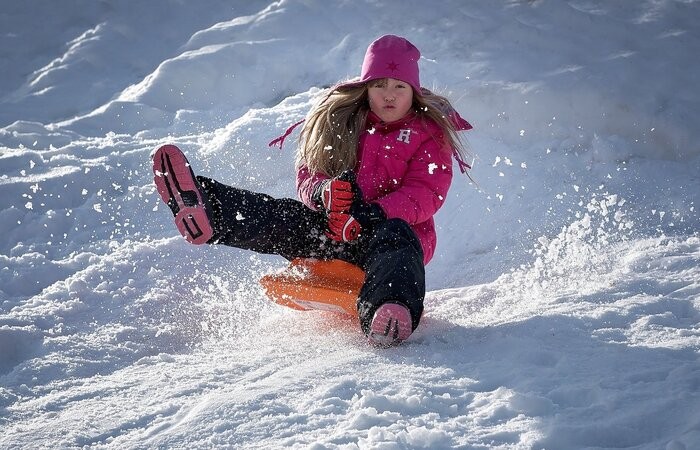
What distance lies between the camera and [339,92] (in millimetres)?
3615

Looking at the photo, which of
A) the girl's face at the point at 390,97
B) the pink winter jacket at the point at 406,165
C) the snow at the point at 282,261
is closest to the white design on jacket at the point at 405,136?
the pink winter jacket at the point at 406,165

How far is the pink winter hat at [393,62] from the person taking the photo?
338 cm

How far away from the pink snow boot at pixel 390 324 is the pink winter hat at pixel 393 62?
1256 millimetres

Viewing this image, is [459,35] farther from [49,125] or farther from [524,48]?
[49,125]

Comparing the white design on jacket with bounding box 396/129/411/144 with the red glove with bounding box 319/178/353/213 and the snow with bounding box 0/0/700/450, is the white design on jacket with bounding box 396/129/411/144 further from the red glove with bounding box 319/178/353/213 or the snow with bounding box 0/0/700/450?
the snow with bounding box 0/0/700/450

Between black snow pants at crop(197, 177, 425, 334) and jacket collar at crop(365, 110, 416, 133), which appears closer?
black snow pants at crop(197, 177, 425, 334)

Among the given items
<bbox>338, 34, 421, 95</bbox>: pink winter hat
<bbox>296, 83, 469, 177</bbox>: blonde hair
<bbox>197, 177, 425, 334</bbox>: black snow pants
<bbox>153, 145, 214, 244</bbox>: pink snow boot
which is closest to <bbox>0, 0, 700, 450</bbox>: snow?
<bbox>197, 177, 425, 334</bbox>: black snow pants

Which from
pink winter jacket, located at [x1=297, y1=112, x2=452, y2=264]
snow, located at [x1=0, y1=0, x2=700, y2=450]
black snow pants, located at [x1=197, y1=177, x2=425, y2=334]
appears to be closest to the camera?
snow, located at [x1=0, y1=0, x2=700, y2=450]

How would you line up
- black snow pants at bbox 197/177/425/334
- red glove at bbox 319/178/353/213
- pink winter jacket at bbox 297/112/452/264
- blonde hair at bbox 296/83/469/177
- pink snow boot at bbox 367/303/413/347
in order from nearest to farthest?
pink snow boot at bbox 367/303/413/347, black snow pants at bbox 197/177/425/334, red glove at bbox 319/178/353/213, pink winter jacket at bbox 297/112/452/264, blonde hair at bbox 296/83/469/177

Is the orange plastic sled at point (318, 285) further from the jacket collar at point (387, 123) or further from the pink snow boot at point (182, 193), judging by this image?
the jacket collar at point (387, 123)

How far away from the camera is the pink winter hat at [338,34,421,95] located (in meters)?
3.38

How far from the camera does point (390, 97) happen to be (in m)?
3.41

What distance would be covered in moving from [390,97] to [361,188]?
0.46 metres

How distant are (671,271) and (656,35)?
2.80 m
